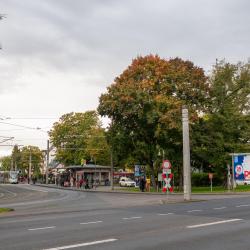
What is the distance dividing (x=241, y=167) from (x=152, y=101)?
11292 millimetres

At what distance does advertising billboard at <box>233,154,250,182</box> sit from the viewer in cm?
4706

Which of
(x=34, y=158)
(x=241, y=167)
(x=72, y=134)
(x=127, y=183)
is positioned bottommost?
(x=127, y=183)

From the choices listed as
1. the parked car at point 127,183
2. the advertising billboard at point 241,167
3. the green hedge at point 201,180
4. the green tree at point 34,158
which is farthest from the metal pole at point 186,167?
the green tree at point 34,158

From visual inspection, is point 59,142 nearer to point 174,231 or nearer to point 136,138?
point 136,138

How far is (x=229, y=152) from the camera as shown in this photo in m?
52.0

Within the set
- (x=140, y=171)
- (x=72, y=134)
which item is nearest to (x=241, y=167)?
(x=140, y=171)

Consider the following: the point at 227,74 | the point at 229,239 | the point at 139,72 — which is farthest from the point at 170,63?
the point at 229,239

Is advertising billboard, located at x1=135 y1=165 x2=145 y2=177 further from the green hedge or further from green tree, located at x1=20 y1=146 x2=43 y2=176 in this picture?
green tree, located at x1=20 y1=146 x2=43 y2=176

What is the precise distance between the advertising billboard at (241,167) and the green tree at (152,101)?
6.02 m

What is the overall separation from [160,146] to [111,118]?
246 inches

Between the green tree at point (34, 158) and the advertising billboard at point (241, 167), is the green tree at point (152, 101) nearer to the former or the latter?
the advertising billboard at point (241, 167)

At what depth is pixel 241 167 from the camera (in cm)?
4791

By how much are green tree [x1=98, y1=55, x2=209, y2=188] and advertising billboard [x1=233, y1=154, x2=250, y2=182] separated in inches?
237

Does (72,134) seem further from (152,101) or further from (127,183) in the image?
(152,101)
